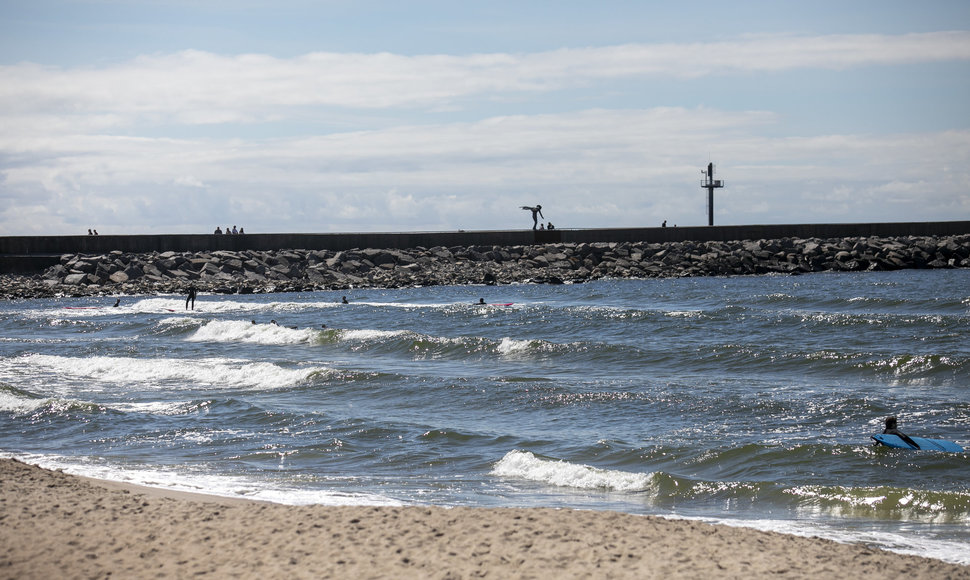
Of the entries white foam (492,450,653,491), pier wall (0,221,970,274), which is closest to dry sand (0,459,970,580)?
white foam (492,450,653,491)

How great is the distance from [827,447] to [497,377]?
25.1ft

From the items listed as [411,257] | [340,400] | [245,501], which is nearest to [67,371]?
[340,400]

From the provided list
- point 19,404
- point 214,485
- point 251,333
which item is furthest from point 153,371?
point 214,485

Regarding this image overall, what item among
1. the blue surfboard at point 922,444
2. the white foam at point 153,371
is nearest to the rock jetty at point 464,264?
the white foam at point 153,371

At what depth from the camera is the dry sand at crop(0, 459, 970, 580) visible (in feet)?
21.2

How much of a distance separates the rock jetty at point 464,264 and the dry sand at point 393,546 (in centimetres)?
3411

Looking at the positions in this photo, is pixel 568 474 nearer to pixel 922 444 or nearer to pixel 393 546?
pixel 393 546

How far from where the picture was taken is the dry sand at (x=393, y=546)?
6465 millimetres

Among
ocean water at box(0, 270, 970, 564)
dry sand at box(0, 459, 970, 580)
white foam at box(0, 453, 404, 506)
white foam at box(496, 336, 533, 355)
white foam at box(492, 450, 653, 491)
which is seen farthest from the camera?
white foam at box(496, 336, 533, 355)

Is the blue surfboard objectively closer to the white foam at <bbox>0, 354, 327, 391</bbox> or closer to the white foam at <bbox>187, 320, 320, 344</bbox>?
the white foam at <bbox>0, 354, 327, 391</bbox>

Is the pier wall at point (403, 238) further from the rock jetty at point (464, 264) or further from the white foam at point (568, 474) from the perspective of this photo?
the white foam at point (568, 474)

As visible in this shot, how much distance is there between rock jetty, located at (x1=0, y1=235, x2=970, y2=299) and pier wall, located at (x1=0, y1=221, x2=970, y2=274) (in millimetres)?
1041

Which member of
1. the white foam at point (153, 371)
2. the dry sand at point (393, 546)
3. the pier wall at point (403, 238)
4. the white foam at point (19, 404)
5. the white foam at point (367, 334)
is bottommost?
the white foam at point (153, 371)

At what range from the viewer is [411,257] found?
165 ft
